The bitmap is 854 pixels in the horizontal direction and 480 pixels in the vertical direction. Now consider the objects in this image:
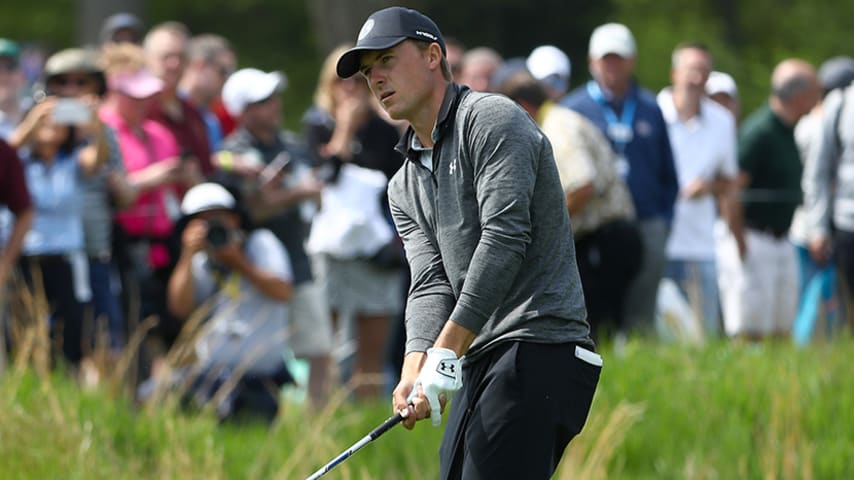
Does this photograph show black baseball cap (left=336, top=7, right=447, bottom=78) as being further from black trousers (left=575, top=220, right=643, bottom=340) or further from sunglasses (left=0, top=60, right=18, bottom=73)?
sunglasses (left=0, top=60, right=18, bottom=73)

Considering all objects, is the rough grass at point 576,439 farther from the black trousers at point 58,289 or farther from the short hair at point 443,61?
the short hair at point 443,61

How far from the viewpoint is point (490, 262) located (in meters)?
5.16

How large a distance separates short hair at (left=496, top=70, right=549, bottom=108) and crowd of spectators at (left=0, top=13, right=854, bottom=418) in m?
→ 0.01

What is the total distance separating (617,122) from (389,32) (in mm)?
5263

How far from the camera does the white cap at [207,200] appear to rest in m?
9.38

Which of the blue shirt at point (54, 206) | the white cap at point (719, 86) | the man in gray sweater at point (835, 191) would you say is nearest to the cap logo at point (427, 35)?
the blue shirt at point (54, 206)

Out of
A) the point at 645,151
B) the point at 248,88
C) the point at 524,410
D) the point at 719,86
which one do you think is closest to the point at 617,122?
the point at 645,151

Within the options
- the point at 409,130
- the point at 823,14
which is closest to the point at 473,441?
the point at 409,130

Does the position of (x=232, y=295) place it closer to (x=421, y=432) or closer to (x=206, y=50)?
(x=421, y=432)

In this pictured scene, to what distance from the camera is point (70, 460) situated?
7.81 m

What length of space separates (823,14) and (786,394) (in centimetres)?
1675

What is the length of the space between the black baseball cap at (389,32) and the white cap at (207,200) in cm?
410

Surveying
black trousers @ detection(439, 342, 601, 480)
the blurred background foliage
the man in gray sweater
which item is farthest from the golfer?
the blurred background foliage

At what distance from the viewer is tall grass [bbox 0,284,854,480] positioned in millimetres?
7984
